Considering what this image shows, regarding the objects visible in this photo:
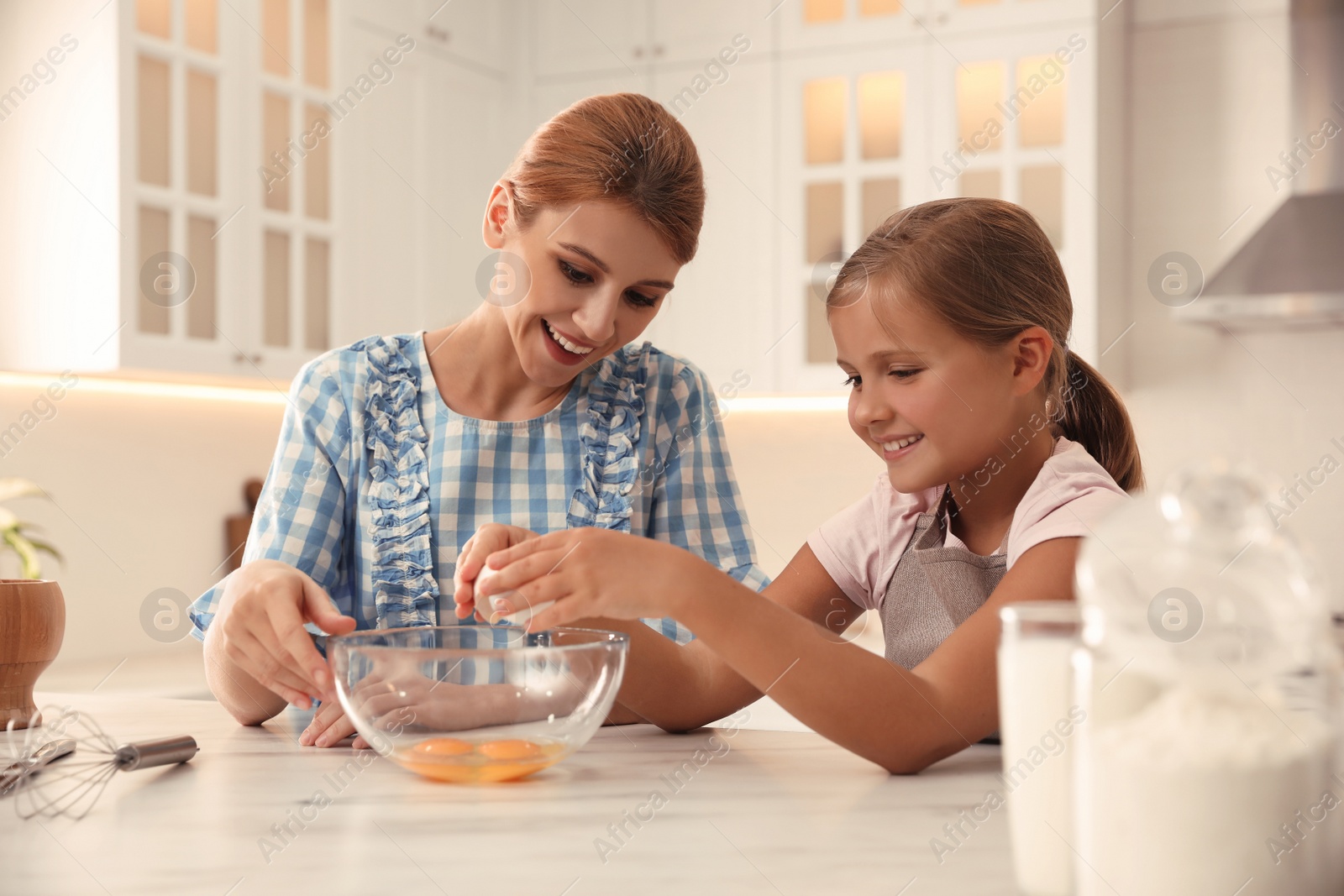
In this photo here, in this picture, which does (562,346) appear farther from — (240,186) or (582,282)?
Answer: (240,186)

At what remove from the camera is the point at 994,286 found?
107 centimetres

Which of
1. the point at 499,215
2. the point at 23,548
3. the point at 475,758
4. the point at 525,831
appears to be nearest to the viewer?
the point at 525,831

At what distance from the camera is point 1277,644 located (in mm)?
398

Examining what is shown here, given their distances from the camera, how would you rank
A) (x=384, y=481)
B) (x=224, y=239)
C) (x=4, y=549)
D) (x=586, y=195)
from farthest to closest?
1. (x=224, y=239)
2. (x=4, y=549)
3. (x=384, y=481)
4. (x=586, y=195)

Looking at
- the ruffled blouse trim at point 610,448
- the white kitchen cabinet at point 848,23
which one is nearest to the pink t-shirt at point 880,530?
the ruffled blouse trim at point 610,448

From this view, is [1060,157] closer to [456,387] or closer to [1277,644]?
[456,387]

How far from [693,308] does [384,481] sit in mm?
1826

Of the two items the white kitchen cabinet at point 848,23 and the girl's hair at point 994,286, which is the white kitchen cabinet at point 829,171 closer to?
the white kitchen cabinet at point 848,23

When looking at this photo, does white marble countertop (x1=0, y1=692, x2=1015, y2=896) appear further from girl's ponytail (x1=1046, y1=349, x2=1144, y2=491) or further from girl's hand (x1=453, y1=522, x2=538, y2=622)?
girl's ponytail (x1=1046, y1=349, x2=1144, y2=491)

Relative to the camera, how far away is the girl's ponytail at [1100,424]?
1.15 metres

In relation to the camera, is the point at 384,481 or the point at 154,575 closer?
the point at 384,481

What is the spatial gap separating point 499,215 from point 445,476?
0.27 meters

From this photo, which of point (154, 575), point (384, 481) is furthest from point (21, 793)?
point (154, 575)

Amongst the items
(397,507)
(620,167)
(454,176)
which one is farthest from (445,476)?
(454,176)
